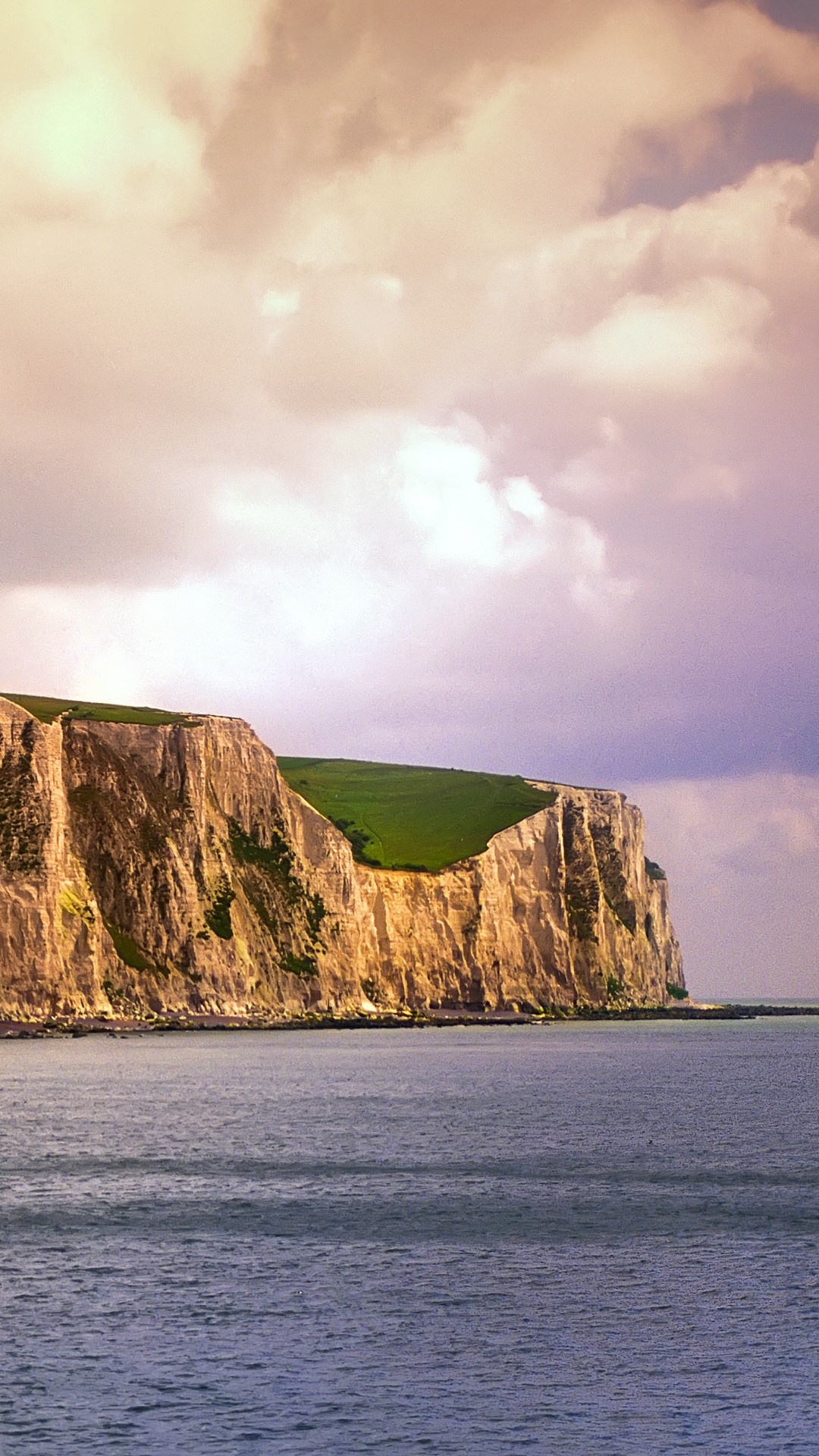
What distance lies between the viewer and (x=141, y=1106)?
73500mm

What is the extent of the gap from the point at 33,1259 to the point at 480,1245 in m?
10.8

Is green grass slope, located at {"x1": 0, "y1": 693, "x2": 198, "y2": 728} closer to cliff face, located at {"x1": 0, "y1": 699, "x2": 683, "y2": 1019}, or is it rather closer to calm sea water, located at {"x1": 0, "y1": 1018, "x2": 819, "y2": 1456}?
cliff face, located at {"x1": 0, "y1": 699, "x2": 683, "y2": 1019}

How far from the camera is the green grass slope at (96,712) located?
17275 cm

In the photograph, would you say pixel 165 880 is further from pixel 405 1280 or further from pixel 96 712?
pixel 405 1280

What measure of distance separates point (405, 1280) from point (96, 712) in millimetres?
152467

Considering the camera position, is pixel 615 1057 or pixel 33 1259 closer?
pixel 33 1259

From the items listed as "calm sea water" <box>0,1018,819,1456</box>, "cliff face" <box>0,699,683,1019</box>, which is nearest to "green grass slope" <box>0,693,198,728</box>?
"cliff face" <box>0,699,683,1019</box>

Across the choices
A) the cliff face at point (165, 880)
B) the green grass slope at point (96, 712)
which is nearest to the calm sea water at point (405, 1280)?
the cliff face at point (165, 880)

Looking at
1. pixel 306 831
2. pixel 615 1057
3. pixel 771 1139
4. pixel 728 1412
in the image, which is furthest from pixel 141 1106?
pixel 306 831

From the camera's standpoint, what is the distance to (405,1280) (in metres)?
33.2

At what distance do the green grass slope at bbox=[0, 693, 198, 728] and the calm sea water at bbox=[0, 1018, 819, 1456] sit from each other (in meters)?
102

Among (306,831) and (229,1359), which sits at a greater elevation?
(306,831)

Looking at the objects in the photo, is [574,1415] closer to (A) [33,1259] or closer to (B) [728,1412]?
(B) [728,1412]

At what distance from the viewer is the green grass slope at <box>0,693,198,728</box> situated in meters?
173
